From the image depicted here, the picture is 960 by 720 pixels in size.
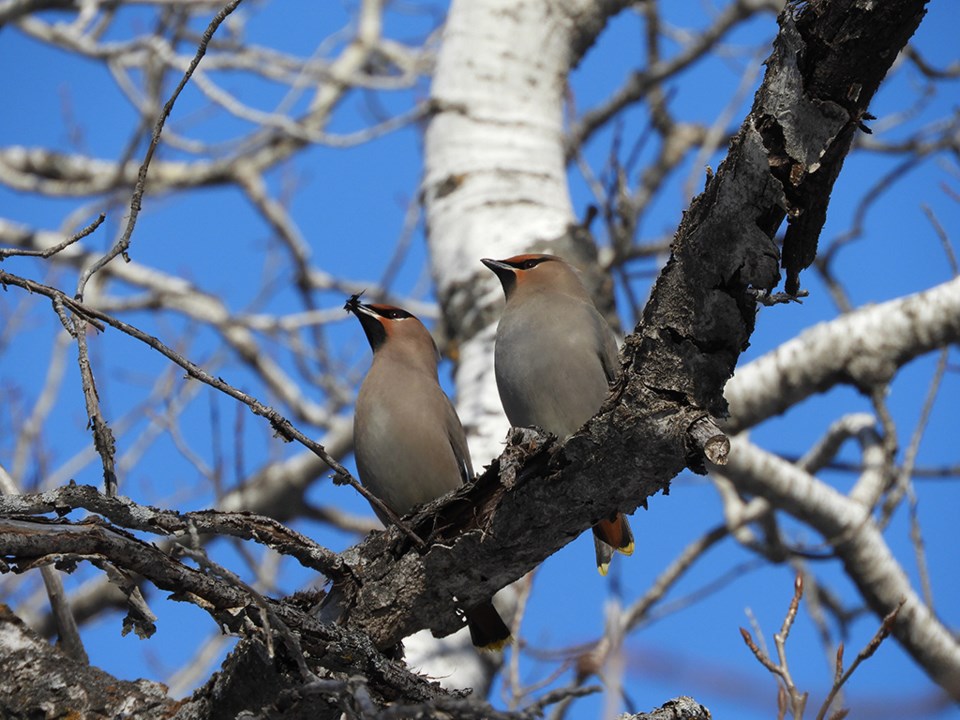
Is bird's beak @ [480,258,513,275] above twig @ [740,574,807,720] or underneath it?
above

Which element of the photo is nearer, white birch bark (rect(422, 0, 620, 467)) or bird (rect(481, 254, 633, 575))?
bird (rect(481, 254, 633, 575))

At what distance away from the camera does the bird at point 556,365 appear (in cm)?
435

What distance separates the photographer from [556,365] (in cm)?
437

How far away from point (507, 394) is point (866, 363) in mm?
2005

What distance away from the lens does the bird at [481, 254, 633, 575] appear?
4.35m

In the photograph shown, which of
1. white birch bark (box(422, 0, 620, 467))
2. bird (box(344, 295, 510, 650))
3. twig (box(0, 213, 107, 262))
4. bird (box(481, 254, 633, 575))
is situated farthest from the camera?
white birch bark (box(422, 0, 620, 467))

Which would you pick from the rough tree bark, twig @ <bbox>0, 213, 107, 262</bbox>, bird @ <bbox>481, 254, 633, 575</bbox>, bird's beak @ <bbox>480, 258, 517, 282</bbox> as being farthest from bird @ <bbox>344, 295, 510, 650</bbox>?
twig @ <bbox>0, 213, 107, 262</bbox>

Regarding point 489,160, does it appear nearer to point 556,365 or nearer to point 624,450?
point 556,365

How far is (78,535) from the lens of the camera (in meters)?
2.58

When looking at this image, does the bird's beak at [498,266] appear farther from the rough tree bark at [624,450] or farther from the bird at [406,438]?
the rough tree bark at [624,450]

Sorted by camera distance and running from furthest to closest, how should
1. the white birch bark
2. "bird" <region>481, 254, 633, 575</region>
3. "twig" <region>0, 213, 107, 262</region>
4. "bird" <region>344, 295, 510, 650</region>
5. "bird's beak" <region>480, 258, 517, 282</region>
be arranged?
the white birch bark
"bird's beak" <region>480, 258, 517, 282</region>
"bird" <region>344, 295, 510, 650</region>
"bird" <region>481, 254, 633, 575</region>
"twig" <region>0, 213, 107, 262</region>

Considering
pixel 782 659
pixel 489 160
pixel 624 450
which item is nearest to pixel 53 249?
pixel 624 450

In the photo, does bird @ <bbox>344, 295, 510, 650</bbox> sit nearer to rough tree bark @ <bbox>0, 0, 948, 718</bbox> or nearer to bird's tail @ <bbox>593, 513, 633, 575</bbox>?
bird's tail @ <bbox>593, 513, 633, 575</bbox>

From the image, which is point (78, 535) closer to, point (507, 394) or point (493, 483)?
point (493, 483)
